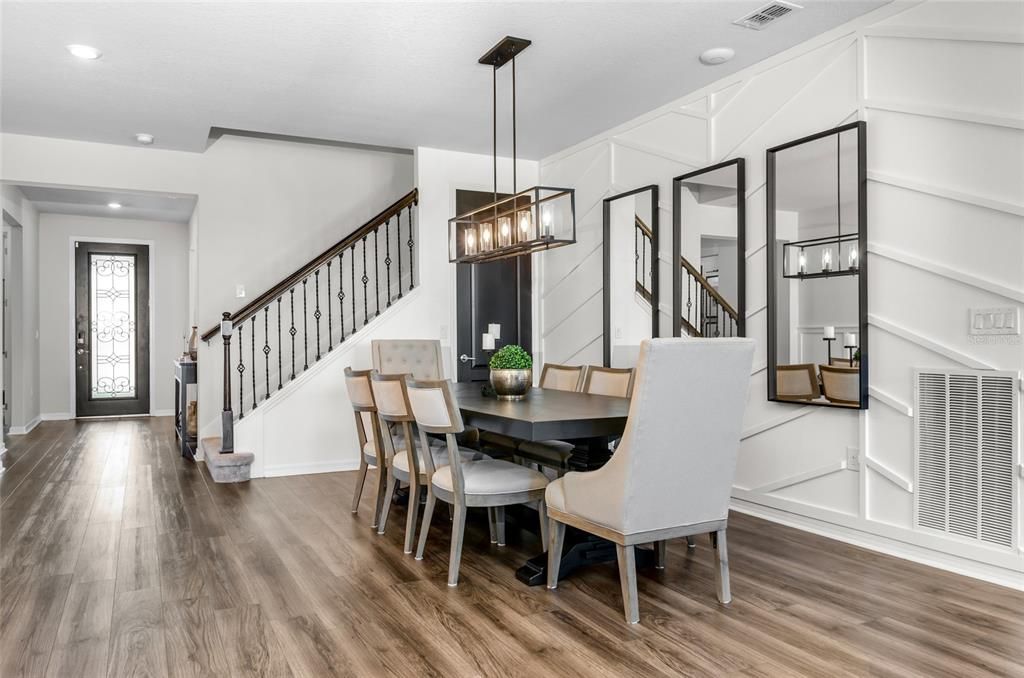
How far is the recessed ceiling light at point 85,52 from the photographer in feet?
12.7

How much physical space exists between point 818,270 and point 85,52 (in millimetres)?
4303

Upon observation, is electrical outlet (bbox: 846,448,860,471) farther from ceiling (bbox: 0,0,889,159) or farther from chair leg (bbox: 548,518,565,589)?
ceiling (bbox: 0,0,889,159)

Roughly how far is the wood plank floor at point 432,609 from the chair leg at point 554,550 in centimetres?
10

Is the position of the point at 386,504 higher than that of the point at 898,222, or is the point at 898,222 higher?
the point at 898,222

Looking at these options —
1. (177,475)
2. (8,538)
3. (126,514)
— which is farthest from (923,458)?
(177,475)

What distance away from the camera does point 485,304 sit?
643 cm

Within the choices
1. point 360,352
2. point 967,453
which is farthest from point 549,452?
point 360,352

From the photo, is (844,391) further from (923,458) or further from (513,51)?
(513,51)

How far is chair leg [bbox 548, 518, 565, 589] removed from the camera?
290 centimetres

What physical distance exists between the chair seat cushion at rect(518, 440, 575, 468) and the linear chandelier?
1075 mm

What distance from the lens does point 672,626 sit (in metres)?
2.53

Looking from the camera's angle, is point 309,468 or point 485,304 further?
point 485,304

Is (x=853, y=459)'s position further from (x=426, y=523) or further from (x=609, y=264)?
Answer: (x=609, y=264)

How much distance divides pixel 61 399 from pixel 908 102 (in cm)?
994
